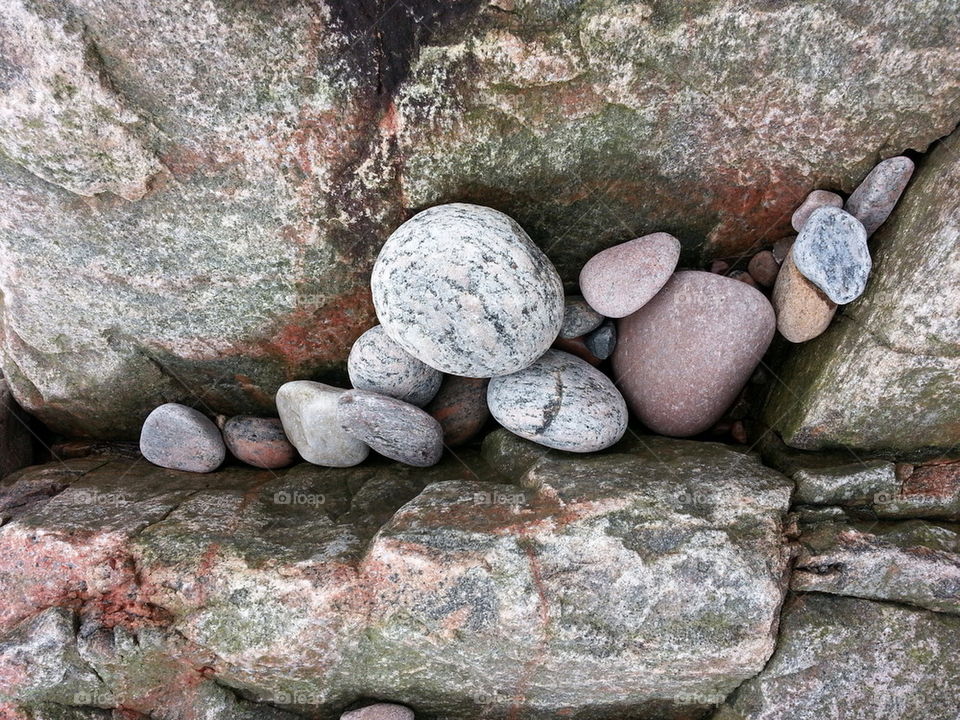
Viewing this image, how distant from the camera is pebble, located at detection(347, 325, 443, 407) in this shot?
2844 mm

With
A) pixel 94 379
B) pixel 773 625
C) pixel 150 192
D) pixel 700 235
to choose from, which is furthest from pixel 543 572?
pixel 94 379

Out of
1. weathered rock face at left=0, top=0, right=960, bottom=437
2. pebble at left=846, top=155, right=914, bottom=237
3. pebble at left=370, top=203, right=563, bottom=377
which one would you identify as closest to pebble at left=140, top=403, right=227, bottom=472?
weathered rock face at left=0, top=0, right=960, bottom=437

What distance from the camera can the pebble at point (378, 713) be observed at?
2469 millimetres

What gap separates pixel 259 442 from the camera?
320 centimetres

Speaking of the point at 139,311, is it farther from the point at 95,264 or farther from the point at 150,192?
the point at 150,192

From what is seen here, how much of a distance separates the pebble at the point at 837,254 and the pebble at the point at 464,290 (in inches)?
42.1

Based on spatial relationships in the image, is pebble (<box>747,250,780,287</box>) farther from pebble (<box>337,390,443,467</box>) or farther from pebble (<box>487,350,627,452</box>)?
pebble (<box>337,390,443,467</box>)

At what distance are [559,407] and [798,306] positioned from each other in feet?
3.66

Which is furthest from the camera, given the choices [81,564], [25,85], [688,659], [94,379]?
[94,379]

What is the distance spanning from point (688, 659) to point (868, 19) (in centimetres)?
237

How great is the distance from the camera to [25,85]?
7.20 ft

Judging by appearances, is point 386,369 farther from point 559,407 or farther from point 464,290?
point 559,407

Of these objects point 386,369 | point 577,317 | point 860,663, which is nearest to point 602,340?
point 577,317

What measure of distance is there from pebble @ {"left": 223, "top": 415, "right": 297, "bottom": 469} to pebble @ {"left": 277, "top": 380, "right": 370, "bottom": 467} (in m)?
0.13
